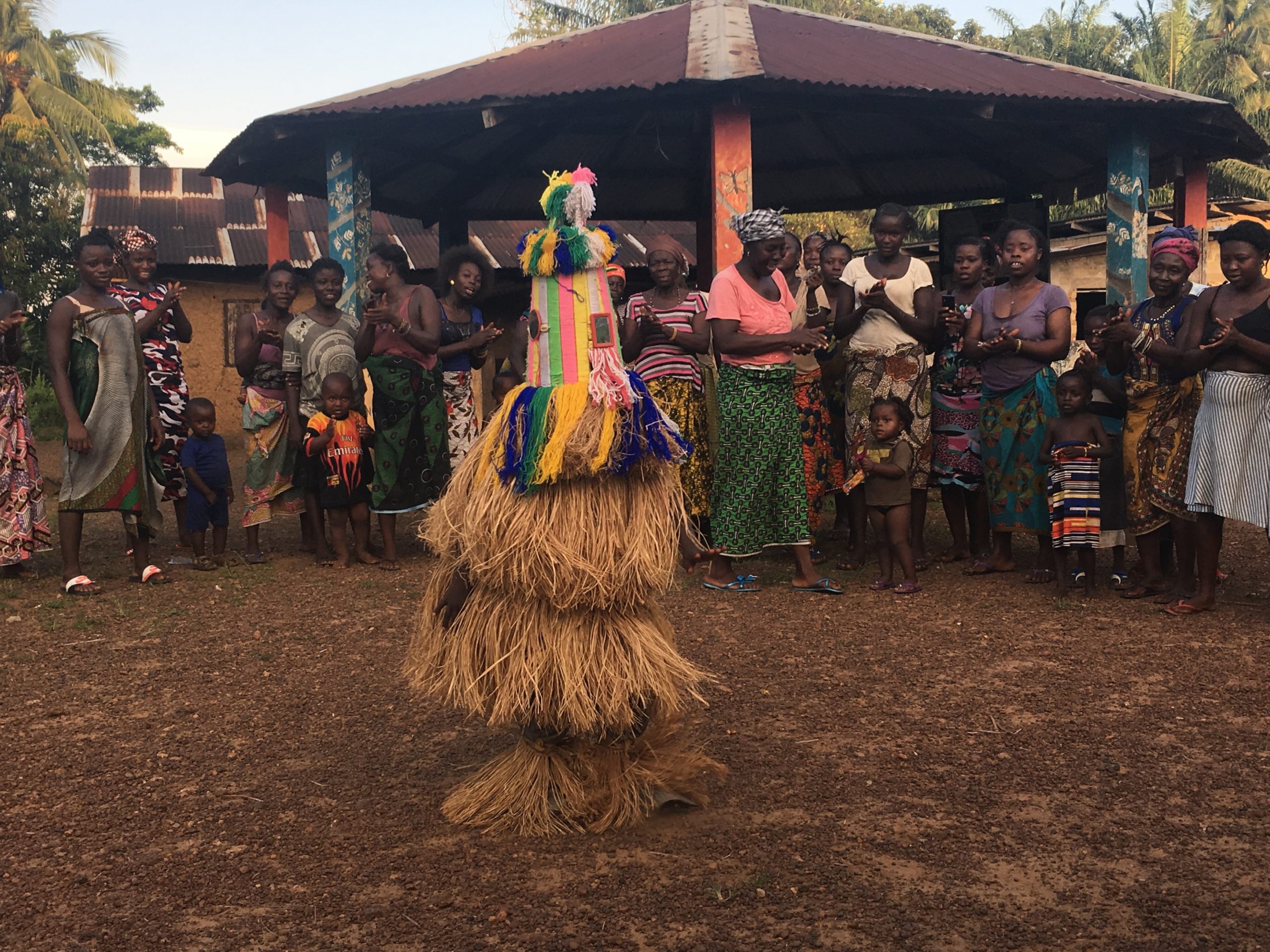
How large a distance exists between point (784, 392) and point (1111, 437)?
1839 millimetres

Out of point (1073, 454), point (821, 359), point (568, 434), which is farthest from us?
point (821, 359)

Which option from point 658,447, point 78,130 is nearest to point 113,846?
point 658,447

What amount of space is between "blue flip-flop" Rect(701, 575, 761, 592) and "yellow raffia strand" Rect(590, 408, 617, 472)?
3.33 m

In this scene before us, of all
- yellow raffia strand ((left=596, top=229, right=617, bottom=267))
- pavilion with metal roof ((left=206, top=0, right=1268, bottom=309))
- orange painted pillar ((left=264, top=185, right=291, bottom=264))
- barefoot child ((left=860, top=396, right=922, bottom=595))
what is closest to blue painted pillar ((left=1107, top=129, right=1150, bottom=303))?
pavilion with metal roof ((left=206, top=0, right=1268, bottom=309))

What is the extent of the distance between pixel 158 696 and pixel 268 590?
2.01 m

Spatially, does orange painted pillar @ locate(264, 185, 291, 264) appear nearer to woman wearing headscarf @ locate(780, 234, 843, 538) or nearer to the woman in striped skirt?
woman wearing headscarf @ locate(780, 234, 843, 538)

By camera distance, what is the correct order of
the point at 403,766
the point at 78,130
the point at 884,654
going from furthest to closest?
A: 1. the point at 78,130
2. the point at 884,654
3. the point at 403,766

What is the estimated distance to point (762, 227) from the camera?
5.99 m

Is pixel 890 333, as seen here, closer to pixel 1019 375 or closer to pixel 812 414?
pixel 812 414

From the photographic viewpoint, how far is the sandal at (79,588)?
22.1 feet

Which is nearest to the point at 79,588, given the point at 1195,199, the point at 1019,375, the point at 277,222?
the point at 277,222

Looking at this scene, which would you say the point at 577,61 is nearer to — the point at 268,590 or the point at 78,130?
the point at 268,590

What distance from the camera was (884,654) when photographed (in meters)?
5.28

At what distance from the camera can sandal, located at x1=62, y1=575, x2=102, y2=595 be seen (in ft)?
22.1
